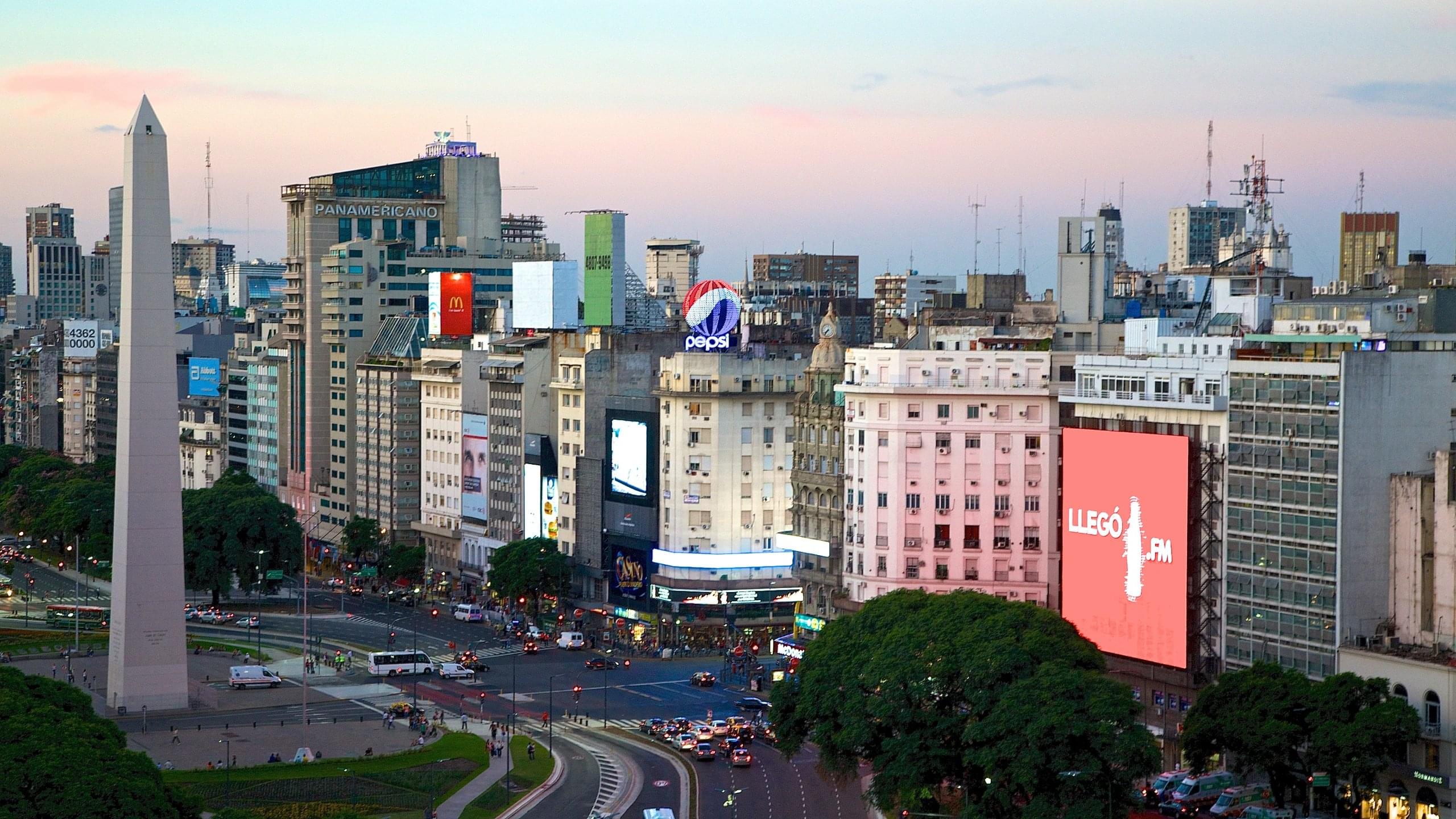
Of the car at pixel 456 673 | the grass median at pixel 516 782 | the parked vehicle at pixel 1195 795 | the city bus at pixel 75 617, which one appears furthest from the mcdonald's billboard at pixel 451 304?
the parked vehicle at pixel 1195 795

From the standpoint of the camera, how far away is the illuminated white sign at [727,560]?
136 meters

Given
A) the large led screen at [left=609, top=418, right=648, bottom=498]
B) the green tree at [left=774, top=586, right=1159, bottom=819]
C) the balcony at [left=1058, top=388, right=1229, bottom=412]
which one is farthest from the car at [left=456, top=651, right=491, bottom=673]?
the green tree at [left=774, top=586, right=1159, bottom=819]

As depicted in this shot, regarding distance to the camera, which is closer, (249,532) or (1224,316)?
(1224,316)

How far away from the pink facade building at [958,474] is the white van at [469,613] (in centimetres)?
3765

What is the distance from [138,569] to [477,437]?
62.6 metres

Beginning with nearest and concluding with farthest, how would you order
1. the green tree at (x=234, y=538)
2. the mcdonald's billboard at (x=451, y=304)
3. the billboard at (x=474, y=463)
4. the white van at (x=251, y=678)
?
the white van at (x=251, y=678), the green tree at (x=234, y=538), the billboard at (x=474, y=463), the mcdonald's billboard at (x=451, y=304)

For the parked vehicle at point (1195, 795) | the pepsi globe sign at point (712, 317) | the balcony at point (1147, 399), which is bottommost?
the parked vehicle at point (1195, 795)

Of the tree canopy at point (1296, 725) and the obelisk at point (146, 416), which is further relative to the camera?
the obelisk at point (146, 416)

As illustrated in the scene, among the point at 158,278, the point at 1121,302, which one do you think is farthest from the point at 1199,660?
the point at 158,278

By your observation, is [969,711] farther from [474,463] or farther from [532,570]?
[474,463]

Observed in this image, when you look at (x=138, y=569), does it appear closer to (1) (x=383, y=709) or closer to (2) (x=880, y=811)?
(1) (x=383, y=709)

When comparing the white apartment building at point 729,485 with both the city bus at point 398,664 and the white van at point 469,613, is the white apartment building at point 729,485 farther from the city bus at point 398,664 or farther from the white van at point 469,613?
the city bus at point 398,664

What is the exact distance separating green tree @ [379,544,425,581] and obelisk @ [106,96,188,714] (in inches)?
2273

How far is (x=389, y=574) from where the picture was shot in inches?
6437
